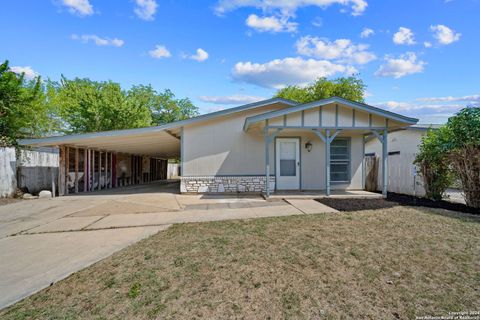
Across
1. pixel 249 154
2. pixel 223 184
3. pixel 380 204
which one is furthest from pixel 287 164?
pixel 380 204

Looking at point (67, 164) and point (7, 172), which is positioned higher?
point (67, 164)

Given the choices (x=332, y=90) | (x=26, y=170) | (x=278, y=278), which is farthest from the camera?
(x=332, y=90)

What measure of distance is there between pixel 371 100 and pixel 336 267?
104ft

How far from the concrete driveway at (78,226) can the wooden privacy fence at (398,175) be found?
4.33 metres

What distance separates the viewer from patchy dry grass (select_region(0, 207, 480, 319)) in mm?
2371

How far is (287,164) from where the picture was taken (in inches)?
391

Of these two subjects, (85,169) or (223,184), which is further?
(85,169)

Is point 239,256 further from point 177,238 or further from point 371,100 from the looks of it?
point 371,100

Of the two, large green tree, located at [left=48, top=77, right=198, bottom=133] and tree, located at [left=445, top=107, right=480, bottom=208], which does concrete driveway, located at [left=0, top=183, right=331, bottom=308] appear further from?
large green tree, located at [left=48, top=77, right=198, bottom=133]

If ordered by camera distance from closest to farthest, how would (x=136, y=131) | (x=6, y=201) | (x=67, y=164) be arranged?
(x=6, y=201)
(x=136, y=131)
(x=67, y=164)

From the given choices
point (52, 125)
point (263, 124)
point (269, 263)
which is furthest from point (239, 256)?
point (52, 125)

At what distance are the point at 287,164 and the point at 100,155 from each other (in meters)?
9.51

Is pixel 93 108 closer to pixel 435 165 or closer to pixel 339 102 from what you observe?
pixel 339 102

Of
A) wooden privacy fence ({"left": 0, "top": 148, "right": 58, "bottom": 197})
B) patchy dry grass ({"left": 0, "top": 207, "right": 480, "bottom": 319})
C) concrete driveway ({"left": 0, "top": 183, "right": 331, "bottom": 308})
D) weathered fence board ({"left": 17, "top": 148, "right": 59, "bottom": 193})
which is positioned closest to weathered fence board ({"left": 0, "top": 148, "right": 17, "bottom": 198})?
wooden privacy fence ({"left": 0, "top": 148, "right": 58, "bottom": 197})
